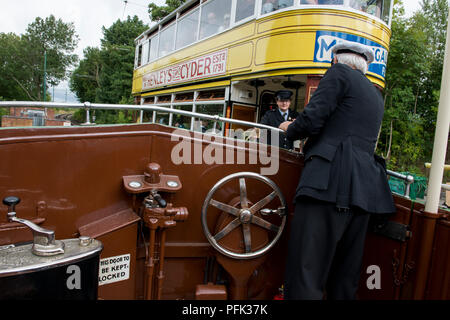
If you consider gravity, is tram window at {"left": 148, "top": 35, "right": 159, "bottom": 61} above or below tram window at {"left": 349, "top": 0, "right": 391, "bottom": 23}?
above

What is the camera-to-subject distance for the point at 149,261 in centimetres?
203

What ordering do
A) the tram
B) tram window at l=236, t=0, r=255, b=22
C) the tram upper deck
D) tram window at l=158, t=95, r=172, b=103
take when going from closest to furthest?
the tram
the tram upper deck
tram window at l=236, t=0, r=255, b=22
tram window at l=158, t=95, r=172, b=103

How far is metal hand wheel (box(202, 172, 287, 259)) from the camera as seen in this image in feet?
6.79

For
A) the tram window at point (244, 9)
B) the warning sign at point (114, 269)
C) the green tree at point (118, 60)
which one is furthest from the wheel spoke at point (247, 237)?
the green tree at point (118, 60)

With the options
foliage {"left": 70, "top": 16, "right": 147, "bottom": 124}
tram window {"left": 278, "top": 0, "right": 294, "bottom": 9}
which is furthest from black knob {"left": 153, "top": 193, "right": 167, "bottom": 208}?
foliage {"left": 70, "top": 16, "right": 147, "bottom": 124}

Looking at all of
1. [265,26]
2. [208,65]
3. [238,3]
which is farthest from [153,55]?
[265,26]

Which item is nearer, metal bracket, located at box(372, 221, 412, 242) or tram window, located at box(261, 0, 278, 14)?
metal bracket, located at box(372, 221, 412, 242)

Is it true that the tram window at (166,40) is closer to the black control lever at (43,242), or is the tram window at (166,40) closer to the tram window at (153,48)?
the tram window at (153,48)

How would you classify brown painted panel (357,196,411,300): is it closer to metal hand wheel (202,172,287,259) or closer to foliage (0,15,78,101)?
metal hand wheel (202,172,287,259)

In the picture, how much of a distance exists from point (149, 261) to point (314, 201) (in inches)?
43.9

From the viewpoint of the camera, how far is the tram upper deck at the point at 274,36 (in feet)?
16.3

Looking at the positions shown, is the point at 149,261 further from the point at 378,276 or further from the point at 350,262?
the point at 378,276

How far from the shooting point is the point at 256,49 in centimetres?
566

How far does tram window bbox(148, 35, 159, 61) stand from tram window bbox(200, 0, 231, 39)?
3.85 meters
